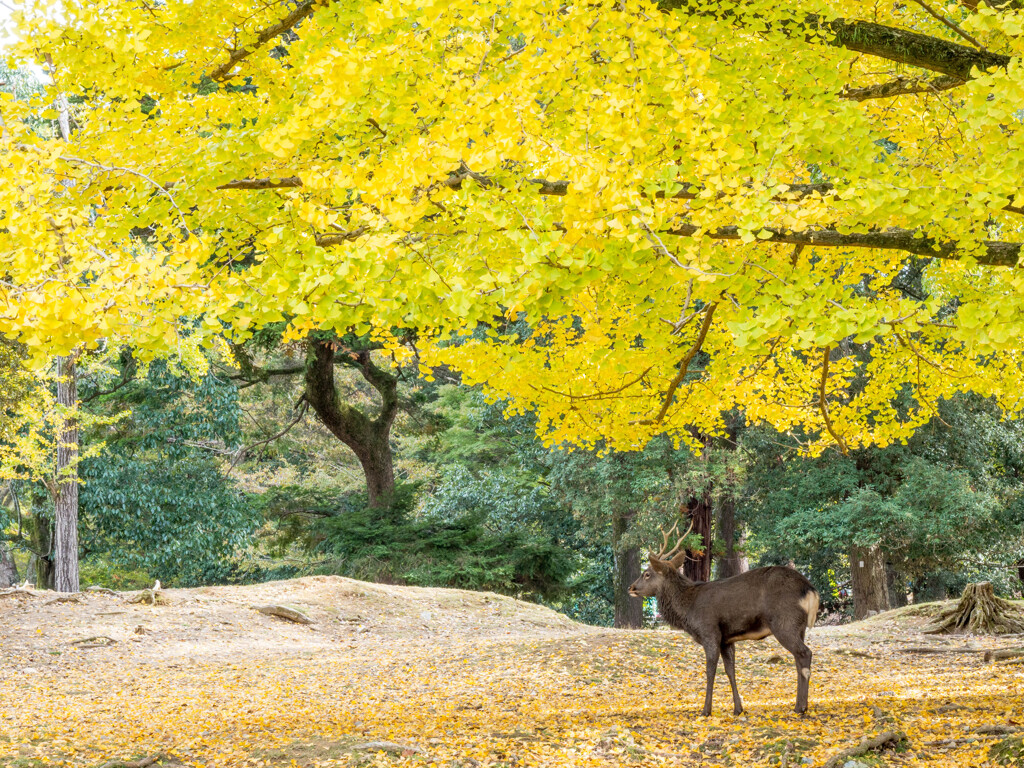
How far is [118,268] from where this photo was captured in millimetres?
3732

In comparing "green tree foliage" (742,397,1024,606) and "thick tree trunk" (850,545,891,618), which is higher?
"green tree foliage" (742,397,1024,606)

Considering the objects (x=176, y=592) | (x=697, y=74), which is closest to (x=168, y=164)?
(x=697, y=74)

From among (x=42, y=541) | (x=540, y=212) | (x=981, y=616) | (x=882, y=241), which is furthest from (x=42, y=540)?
(x=882, y=241)

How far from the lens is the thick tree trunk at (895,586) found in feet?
55.8

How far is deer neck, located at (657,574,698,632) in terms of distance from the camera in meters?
6.71

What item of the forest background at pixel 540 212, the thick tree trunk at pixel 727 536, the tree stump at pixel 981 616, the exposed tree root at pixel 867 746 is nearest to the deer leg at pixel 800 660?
the exposed tree root at pixel 867 746

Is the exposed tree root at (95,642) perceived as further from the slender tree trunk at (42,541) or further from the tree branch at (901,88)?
the tree branch at (901,88)

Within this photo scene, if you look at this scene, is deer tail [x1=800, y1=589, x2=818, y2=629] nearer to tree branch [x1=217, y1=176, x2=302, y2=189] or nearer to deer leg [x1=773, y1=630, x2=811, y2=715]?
deer leg [x1=773, y1=630, x2=811, y2=715]

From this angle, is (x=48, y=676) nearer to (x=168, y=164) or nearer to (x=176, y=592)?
(x=176, y=592)

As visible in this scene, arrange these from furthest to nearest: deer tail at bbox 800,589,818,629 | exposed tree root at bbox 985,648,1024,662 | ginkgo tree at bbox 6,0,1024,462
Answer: exposed tree root at bbox 985,648,1024,662 < deer tail at bbox 800,589,818,629 < ginkgo tree at bbox 6,0,1024,462

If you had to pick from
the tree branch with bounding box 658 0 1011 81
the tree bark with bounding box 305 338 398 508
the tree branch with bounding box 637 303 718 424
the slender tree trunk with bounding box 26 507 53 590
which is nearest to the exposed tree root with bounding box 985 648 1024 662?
the tree branch with bounding box 637 303 718 424

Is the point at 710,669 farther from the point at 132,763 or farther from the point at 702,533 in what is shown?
the point at 702,533

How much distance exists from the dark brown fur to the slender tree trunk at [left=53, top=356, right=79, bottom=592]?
37.0ft

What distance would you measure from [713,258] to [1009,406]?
443cm
